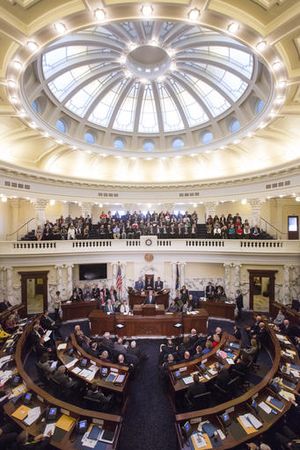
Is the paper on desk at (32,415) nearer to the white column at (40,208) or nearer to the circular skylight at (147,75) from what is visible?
the circular skylight at (147,75)

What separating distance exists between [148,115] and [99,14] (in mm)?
14105

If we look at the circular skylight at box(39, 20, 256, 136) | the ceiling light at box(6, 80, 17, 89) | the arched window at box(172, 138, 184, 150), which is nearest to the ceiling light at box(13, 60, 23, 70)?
the ceiling light at box(6, 80, 17, 89)

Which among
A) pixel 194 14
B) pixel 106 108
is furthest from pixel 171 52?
pixel 194 14

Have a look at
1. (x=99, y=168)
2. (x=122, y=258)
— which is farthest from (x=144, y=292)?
(x=99, y=168)

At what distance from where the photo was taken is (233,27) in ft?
20.6

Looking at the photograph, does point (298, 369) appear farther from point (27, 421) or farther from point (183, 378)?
point (27, 421)

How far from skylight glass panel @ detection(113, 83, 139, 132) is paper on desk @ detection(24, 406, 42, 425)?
710 inches

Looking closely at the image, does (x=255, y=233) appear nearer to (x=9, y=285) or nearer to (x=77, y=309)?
(x=77, y=309)

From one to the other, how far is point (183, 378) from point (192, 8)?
10.1 metres

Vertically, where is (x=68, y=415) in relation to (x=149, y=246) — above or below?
below

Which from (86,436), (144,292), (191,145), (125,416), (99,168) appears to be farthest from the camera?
(99,168)

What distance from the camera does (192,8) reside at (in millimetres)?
5695

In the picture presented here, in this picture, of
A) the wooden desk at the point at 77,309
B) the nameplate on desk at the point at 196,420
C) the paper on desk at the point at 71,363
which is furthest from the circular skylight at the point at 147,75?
the nameplate on desk at the point at 196,420

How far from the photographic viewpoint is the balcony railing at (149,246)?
14445 millimetres
